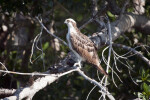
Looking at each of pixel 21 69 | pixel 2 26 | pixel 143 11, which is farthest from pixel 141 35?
pixel 2 26

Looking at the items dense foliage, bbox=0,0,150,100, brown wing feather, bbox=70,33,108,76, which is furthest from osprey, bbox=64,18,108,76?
dense foliage, bbox=0,0,150,100

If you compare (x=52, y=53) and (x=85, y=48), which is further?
(x=52, y=53)

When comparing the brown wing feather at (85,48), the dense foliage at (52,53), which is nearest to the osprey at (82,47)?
the brown wing feather at (85,48)

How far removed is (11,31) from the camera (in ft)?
21.8

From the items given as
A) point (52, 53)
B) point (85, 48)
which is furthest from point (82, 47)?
point (52, 53)

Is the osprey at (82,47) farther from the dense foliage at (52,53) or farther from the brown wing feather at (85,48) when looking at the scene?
the dense foliage at (52,53)

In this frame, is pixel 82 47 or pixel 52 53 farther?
pixel 52 53

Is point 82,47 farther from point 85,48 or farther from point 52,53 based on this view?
point 52,53

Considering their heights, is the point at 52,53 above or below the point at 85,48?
above

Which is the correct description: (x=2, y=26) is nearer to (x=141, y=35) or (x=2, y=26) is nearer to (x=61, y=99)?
(x=61, y=99)

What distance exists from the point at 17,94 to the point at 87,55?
1.99 metres

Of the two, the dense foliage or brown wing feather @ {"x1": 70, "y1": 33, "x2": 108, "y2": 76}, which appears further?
the dense foliage

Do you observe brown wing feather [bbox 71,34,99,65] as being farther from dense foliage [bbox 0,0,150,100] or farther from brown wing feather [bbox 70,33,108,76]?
dense foliage [bbox 0,0,150,100]

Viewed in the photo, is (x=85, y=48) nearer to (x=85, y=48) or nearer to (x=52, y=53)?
(x=85, y=48)
